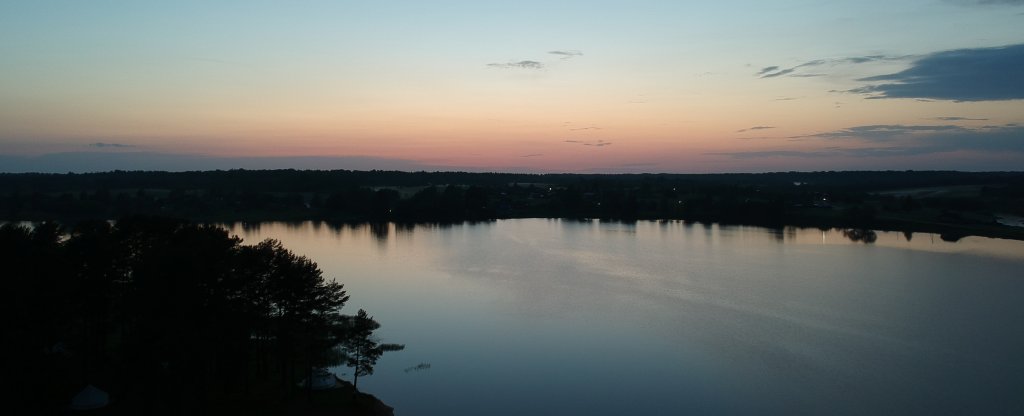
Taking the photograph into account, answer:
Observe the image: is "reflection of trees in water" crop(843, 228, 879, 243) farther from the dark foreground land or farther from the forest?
the forest

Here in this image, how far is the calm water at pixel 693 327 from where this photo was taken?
14.8 meters

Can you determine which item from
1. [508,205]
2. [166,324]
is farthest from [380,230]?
[166,324]

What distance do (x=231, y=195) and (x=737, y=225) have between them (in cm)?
4278

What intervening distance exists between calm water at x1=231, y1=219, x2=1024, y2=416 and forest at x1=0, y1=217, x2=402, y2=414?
91.9 inches

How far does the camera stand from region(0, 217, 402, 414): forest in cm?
1170

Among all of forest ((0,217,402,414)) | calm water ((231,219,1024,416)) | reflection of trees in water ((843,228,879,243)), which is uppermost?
forest ((0,217,402,414))

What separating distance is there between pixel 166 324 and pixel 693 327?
552 inches

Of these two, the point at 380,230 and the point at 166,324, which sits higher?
the point at 166,324

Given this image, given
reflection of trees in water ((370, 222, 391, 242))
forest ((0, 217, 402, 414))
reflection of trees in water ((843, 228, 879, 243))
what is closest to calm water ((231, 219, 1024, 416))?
forest ((0, 217, 402, 414))

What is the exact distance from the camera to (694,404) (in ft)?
47.3

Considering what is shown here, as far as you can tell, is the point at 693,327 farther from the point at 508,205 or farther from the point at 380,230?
the point at 508,205

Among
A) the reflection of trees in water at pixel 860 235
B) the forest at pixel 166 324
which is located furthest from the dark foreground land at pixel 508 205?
the forest at pixel 166 324

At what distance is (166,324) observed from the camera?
1209cm

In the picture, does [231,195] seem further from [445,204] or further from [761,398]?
[761,398]
